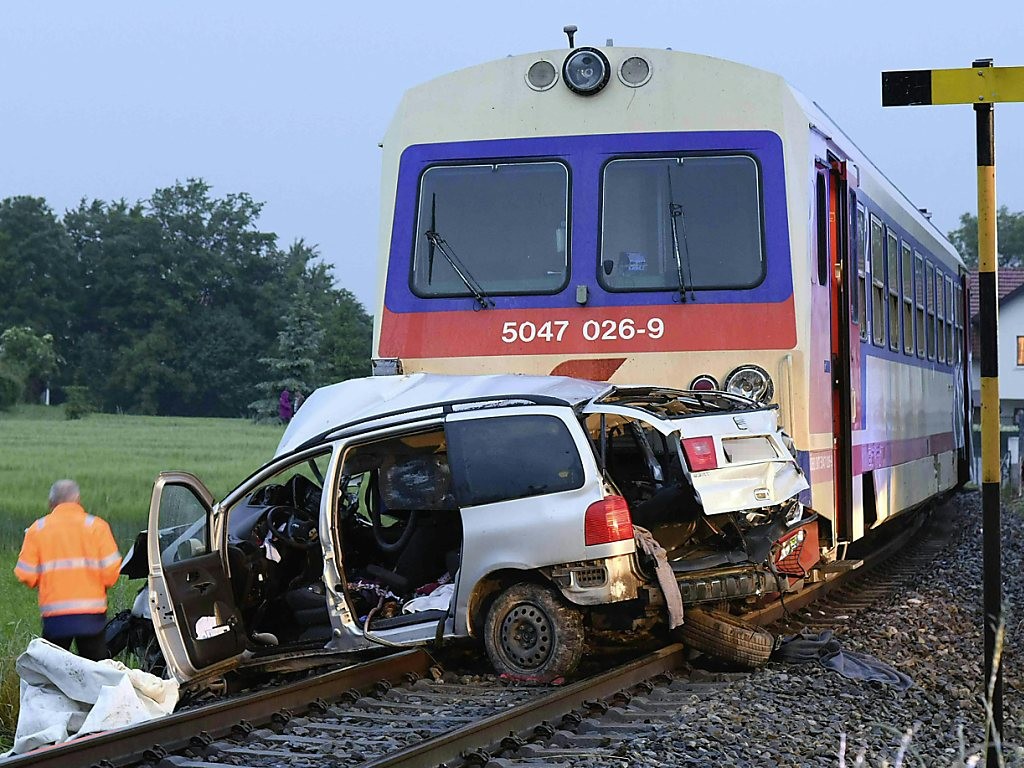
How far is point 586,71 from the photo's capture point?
10883 mm

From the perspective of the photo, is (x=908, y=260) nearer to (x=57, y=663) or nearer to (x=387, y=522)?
(x=387, y=522)

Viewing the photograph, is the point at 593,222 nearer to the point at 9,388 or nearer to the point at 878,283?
the point at 878,283

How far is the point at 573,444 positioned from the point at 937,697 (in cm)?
238

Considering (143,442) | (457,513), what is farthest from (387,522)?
(143,442)

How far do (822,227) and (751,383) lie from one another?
5.26ft

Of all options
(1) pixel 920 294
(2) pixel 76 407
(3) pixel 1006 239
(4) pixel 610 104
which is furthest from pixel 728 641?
(3) pixel 1006 239

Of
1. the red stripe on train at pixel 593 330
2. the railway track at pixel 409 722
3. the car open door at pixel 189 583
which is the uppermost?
the red stripe on train at pixel 593 330

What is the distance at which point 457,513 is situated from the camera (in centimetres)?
989

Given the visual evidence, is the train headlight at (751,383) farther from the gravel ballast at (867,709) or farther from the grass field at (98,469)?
the grass field at (98,469)

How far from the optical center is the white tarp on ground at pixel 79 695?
7309 mm

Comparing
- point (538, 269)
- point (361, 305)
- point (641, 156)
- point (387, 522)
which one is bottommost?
point (387, 522)

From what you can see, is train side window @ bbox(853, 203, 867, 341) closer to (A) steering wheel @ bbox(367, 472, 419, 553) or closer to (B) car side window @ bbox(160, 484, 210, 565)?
(A) steering wheel @ bbox(367, 472, 419, 553)

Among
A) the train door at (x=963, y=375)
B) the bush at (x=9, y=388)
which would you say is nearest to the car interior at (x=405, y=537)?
the train door at (x=963, y=375)

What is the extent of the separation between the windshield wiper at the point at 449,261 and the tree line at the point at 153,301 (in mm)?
57311
